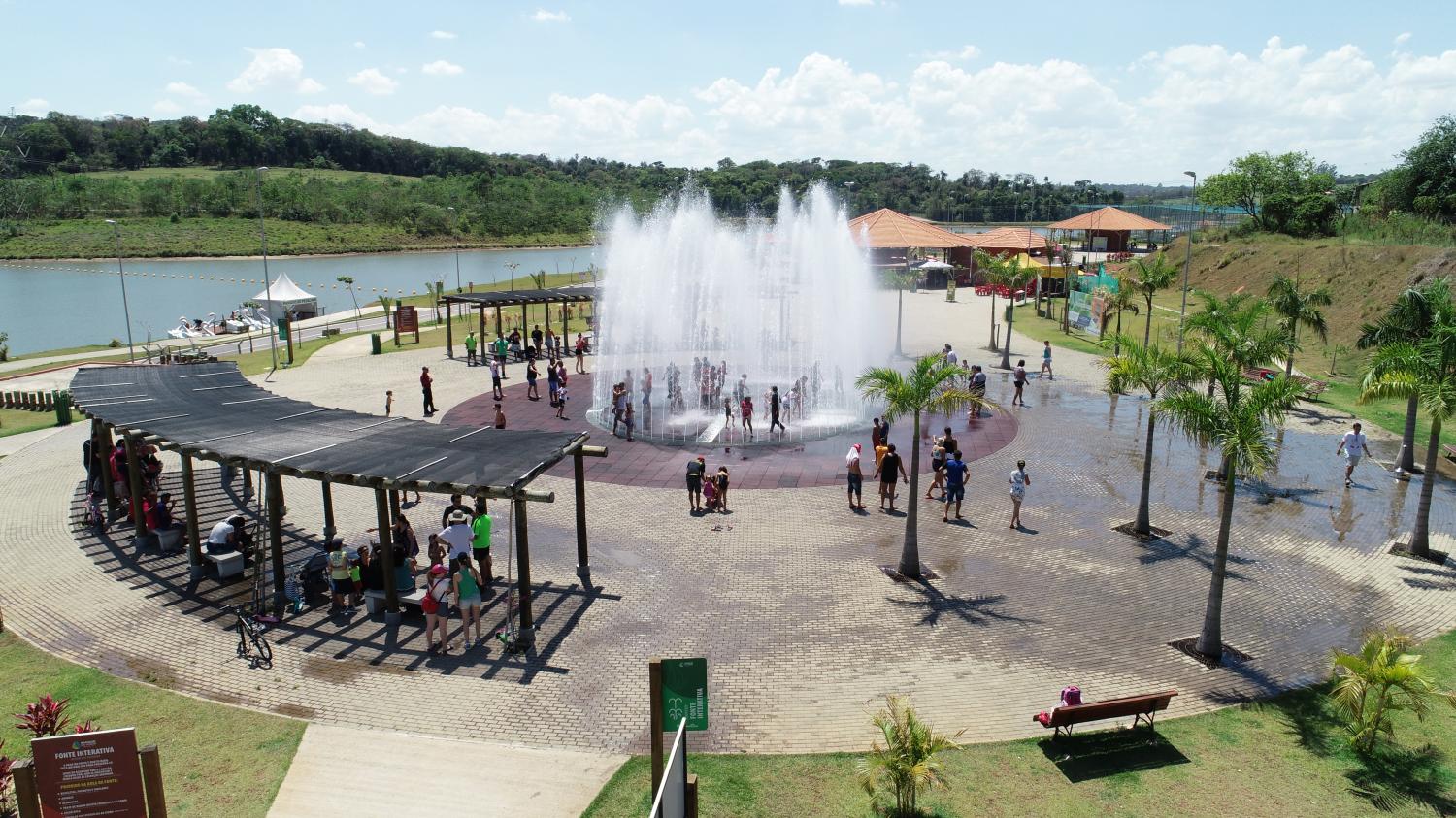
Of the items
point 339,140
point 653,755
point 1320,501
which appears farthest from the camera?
point 339,140

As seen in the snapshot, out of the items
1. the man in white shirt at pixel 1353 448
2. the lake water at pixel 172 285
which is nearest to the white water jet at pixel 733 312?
the man in white shirt at pixel 1353 448

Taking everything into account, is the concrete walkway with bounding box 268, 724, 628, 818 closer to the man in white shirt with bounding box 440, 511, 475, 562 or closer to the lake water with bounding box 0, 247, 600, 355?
the man in white shirt with bounding box 440, 511, 475, 562

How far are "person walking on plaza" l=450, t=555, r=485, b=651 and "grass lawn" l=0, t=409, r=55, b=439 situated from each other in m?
22.6

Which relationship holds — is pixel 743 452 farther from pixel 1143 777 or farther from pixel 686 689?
pixel 686 689

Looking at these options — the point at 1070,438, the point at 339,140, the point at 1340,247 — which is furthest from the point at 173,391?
the point at 339,140

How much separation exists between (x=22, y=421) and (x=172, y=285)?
6076cm

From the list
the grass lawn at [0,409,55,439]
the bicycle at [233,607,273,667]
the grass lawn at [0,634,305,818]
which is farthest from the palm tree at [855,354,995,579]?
the grass lawn at [0,409,55,439]

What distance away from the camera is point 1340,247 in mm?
50594

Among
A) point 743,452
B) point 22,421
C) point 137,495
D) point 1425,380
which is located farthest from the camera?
point 22,421

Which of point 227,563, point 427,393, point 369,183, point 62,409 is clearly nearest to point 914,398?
point 227,563

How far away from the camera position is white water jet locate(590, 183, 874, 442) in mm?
30062

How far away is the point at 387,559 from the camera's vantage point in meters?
13.3

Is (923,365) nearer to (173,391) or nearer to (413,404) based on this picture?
(173,391)

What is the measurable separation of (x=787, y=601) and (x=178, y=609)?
980cm
